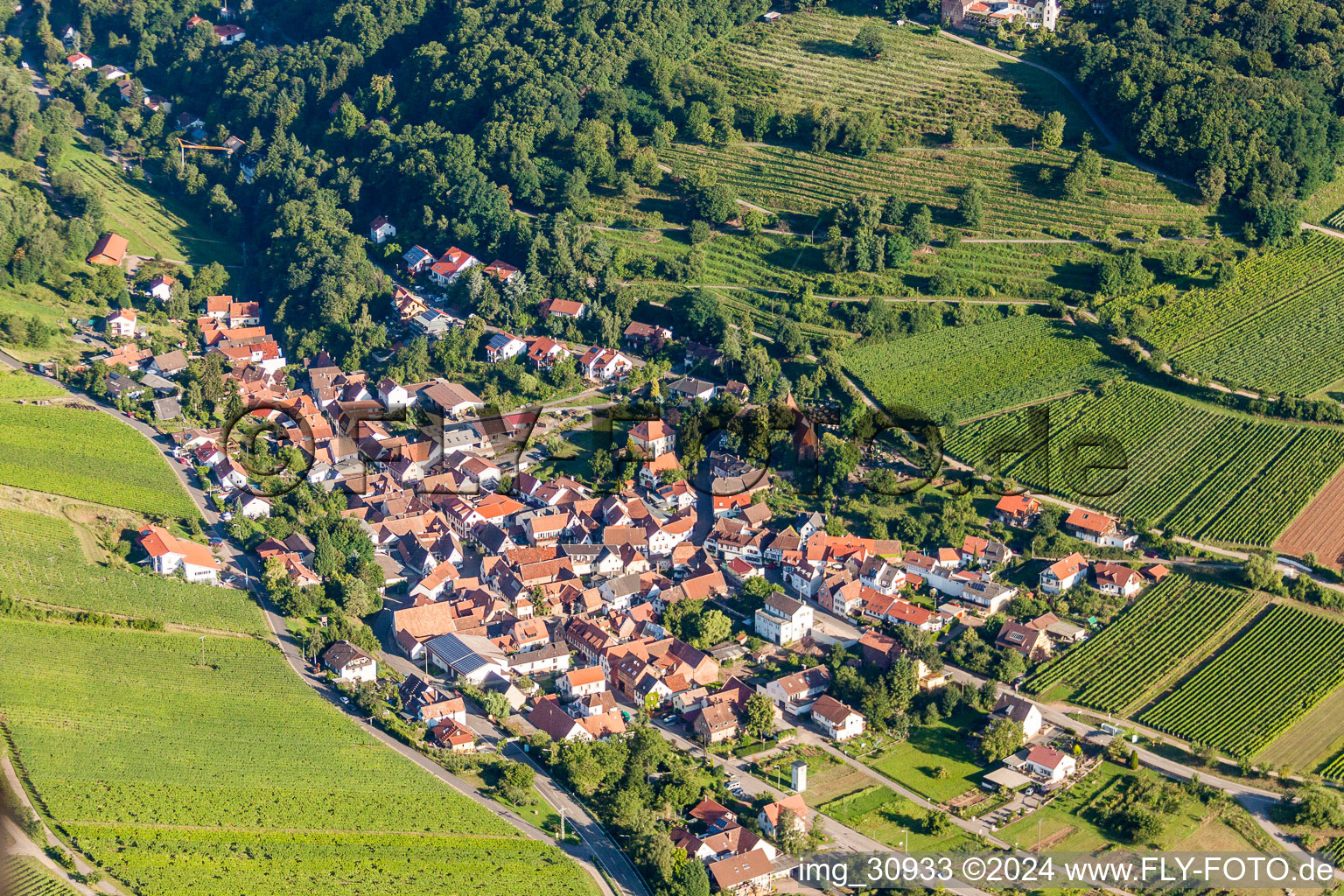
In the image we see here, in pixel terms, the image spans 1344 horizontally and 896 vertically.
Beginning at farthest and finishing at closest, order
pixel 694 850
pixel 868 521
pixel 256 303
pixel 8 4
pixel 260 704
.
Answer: pixel 8 4, pixel 256 303, pixel 868 521, pixel 260 704, pixel 694 850

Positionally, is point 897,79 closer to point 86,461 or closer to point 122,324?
point 122,324

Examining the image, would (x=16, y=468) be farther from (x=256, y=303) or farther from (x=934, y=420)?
(x=934, y=420)

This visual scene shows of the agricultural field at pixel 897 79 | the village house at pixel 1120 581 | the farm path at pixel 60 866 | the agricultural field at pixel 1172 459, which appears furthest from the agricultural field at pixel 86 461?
the agricultural field at pixel 897 79

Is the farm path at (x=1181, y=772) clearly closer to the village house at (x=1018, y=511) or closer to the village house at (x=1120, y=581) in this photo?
the village house at (x=1120, y=581)

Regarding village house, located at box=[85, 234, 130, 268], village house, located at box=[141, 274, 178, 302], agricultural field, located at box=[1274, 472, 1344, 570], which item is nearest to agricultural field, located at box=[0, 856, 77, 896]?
village house, located at box=[141, 274, 178, 302]

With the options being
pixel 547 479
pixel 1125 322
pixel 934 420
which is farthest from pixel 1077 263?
pixel 547 479
